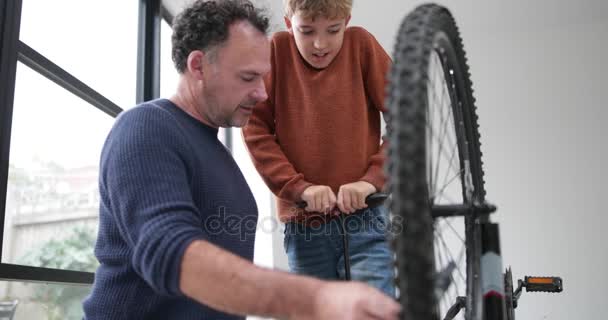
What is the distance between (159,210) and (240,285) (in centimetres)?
16

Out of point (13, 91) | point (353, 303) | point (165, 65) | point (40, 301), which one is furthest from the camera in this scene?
point (165, 65)

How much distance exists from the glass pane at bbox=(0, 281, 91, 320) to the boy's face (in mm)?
913

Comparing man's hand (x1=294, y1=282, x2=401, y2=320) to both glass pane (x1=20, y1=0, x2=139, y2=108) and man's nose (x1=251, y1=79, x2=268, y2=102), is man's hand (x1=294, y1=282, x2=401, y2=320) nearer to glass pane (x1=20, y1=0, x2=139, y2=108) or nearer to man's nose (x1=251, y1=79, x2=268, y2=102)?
man's nose (x1=251, y1=79, x2=268, y2=102)

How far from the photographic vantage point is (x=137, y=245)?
2.19ft

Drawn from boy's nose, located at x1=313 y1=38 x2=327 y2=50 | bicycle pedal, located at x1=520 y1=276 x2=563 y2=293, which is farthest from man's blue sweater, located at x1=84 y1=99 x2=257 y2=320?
bicycle pedal, located at x1=520 y1=276 x2=563 y2=293

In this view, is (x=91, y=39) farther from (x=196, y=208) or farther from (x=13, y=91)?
(x=196, y=208)

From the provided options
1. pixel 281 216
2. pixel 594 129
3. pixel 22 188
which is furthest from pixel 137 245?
pixel 594 129

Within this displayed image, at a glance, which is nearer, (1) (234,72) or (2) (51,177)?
(1) (234,72)

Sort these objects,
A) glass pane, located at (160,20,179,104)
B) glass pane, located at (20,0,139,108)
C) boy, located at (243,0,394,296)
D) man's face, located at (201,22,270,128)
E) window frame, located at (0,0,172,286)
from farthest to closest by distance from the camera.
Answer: glass pane, located at (160,20,179,104) < glass pane, located at (20,0,139,108) < window frame, located at (0,0,172,286) < boy, located at (243,0,394,296) < man's face, located at (201,22,270,128)

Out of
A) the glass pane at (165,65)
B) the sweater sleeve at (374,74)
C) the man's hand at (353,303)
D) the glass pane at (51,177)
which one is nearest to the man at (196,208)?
the man's hand at (353,303)

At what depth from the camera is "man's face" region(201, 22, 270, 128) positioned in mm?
1092

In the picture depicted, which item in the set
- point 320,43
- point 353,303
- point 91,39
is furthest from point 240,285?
point 91,39

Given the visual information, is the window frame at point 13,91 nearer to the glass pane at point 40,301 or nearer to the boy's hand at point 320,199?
the glass pane at point 40,301

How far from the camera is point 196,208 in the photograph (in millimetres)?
753
